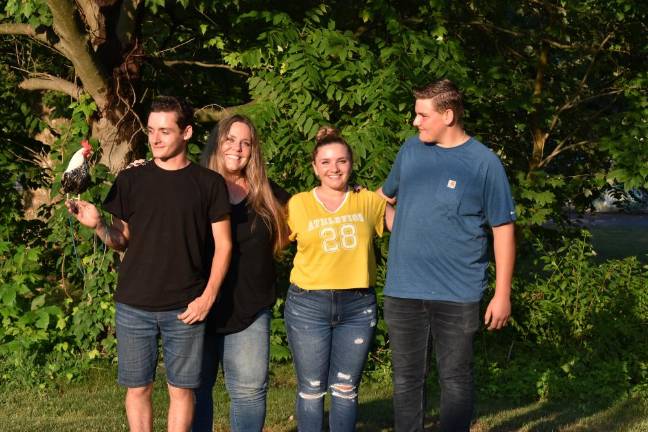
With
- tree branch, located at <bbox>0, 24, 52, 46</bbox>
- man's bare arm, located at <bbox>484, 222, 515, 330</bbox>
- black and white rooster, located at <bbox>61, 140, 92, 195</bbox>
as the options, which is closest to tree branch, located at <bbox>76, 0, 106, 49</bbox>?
tree branch, located at <bbox>0, 24, 52, 46</bbox>

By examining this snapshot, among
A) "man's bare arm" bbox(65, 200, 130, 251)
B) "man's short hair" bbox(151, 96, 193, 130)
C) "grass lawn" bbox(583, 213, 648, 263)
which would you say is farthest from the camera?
"grass lawn" bbox(583, 213, 648, 263)

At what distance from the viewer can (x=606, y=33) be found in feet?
32.8

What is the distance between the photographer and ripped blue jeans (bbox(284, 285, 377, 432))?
4.54 meters

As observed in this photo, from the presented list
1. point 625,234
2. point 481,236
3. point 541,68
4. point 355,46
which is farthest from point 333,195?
point 625,234

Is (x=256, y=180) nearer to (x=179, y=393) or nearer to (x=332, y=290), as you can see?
(x=332, y=290)

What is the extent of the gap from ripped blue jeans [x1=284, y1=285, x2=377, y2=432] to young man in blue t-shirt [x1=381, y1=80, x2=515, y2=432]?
0.63 ft

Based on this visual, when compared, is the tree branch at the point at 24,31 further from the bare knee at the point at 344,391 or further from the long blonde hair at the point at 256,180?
the bare knee at the point at 344,391

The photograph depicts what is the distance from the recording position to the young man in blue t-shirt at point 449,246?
437cm

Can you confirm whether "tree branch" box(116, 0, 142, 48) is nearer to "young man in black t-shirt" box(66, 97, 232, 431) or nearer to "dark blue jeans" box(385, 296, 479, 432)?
"young man in black t-shirt" box(66, 97, 232, 431)

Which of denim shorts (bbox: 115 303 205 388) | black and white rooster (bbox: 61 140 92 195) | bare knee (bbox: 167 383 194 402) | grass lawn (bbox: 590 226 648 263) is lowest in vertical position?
grass lawn (bbox: 590 226 648 263)

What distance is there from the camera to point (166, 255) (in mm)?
4141

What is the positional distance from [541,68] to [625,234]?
21633 millimetres

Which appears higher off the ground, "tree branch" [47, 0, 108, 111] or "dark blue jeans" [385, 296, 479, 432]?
"tree branch" [47, 0, 108, 111]

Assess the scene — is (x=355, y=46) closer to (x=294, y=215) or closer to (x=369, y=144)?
(x=369, y=144)
